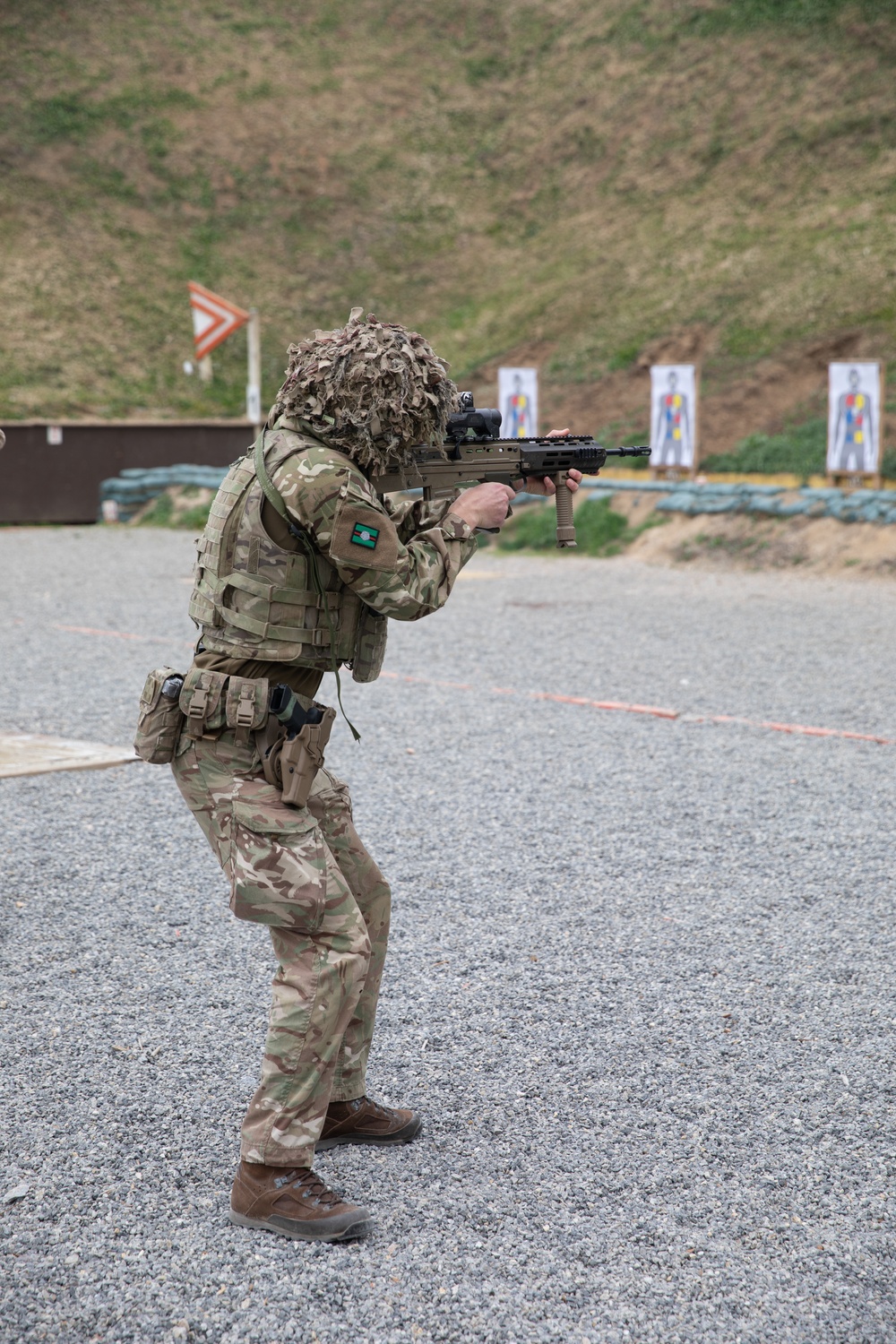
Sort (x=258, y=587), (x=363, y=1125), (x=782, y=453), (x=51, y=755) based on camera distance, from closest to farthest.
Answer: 1. (x=258, y=587)
2. (x=363, y=1125)
3. (x=51, y=755)
4. (x=782, y=453)

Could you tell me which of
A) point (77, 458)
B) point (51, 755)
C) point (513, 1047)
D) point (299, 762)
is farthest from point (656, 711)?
point (77, 458)

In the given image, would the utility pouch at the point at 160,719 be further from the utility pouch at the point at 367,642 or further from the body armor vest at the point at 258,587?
the utility pouch at the point at 367,642

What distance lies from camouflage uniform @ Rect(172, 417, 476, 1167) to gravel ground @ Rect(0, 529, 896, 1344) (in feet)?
1.16

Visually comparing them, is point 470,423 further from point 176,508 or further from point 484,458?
point 176,508

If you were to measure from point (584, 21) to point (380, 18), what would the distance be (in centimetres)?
716

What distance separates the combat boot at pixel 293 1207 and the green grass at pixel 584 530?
13299 mm

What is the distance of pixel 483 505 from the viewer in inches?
113

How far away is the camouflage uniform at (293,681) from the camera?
8.41ft

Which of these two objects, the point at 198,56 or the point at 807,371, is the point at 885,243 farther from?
the point at 198,56

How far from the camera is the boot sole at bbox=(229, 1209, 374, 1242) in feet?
8.39

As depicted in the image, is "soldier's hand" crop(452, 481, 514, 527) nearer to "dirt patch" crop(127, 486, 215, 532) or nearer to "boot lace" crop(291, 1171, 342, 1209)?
"boot lace" crop(291, 1171, 342, 1209)

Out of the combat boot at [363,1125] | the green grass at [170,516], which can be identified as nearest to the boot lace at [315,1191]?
the combat boot at [363,1125]

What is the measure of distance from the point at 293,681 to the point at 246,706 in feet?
0.54

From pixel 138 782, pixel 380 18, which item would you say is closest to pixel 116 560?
pixel 138 782
